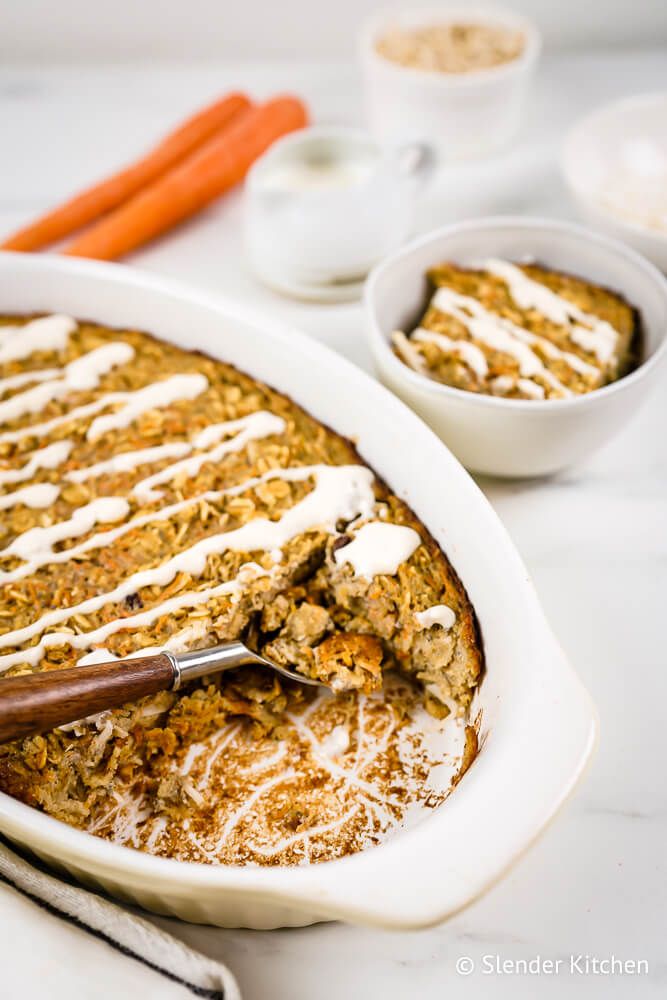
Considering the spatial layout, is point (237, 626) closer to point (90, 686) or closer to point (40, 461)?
point (90, 686)

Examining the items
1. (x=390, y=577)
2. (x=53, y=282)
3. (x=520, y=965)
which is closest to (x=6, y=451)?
(x=53, y=282)

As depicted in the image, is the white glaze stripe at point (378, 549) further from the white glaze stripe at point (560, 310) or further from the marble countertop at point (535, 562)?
the white glaze stripe at point (560, 310)

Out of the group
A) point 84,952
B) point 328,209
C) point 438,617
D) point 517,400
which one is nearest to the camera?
point 84,952

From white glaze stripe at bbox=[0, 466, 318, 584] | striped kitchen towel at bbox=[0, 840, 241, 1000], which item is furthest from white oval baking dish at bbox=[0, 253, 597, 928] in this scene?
white glaze stripe at bbox=[0, 466, 318, 584]

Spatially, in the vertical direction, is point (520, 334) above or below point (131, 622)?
above

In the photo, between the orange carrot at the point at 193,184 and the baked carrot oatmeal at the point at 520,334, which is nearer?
the baked carrot oatmeal at the point at 520,334

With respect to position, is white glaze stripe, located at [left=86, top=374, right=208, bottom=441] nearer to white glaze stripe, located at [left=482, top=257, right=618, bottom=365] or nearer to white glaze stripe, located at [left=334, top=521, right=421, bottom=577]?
white glaze stripe, located at [left=334, top=521, right=421, bottom=577]

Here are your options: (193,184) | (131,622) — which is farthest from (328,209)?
(131,622)

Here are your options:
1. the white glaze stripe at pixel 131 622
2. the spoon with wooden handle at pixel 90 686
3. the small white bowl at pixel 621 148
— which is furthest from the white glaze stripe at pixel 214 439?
the small white bowl at pixel 621 148
